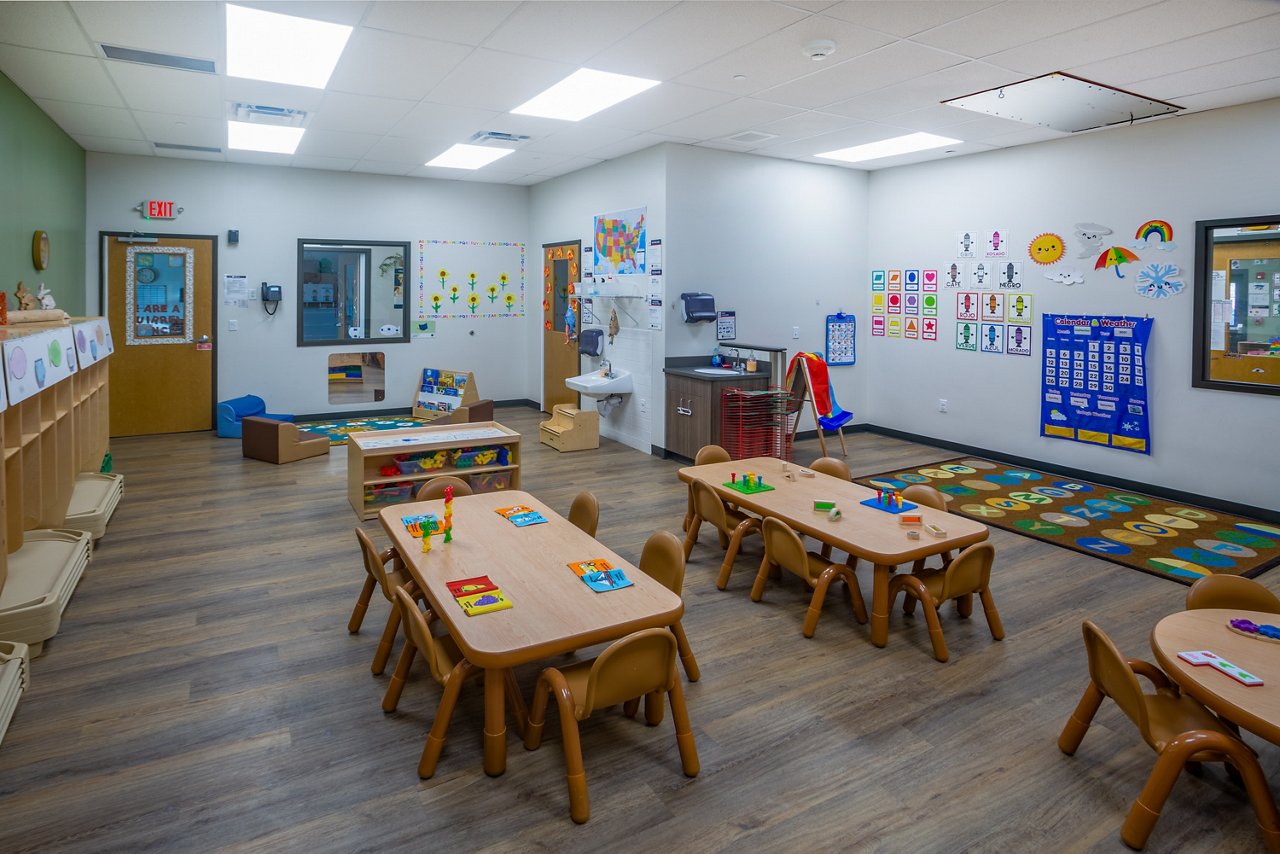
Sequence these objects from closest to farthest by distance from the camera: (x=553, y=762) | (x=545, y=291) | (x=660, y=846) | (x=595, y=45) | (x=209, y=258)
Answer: (x=660, y=846) → (x=553, y=762) → (x=595, y=45) → (x=209, y=258) → (x=545, y=291)

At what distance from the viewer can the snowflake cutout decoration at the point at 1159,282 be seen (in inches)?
225

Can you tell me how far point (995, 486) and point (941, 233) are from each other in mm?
2738

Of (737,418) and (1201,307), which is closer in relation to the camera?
(1201,307)

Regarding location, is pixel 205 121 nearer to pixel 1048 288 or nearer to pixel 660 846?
pixel 660 846

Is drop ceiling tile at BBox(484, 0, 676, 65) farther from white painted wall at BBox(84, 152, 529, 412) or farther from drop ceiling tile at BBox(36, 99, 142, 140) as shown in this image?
white painted wall at BBox(84, 152, 529, 412)

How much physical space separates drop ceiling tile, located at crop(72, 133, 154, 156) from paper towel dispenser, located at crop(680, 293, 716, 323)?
5.30m

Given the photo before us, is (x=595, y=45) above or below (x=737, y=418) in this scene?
above

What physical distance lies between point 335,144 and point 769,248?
4.29m

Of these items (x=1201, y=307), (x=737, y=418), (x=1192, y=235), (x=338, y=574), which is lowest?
(x=338, y=574)

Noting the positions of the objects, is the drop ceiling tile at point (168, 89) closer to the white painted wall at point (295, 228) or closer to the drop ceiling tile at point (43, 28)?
the drop ceiling tile at point (43, 28)

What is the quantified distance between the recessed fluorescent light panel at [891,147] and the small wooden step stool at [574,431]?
3434 millimetres

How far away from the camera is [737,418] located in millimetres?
6711

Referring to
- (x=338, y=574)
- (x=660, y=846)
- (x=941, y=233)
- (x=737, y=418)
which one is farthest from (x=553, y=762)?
(x=941, y=233)

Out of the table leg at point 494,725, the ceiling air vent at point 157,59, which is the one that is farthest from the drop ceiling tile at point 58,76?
the table leg at point 494,725
